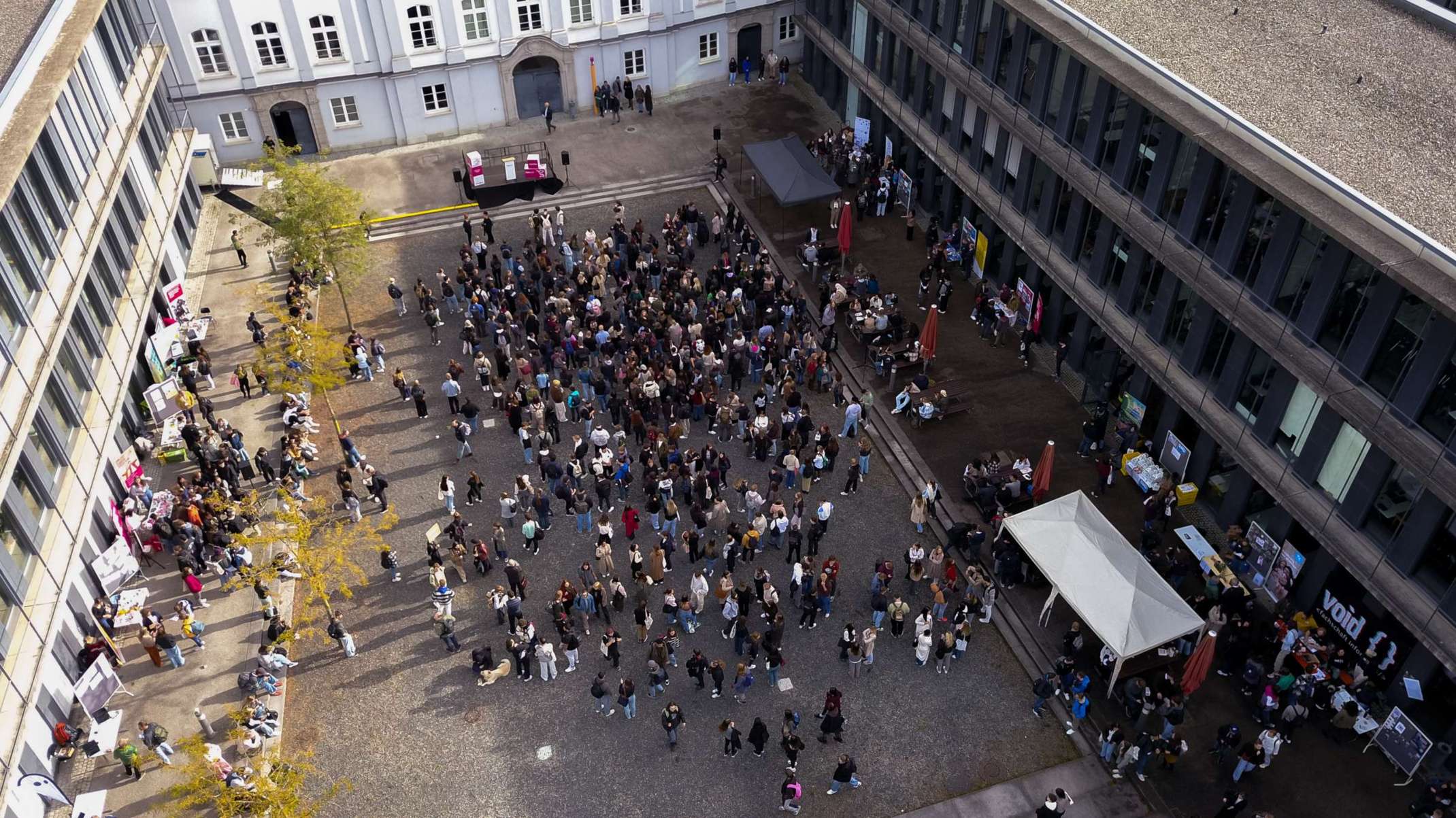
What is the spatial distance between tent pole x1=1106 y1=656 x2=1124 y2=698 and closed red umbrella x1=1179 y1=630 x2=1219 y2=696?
1.38 metres

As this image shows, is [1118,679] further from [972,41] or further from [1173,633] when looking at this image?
[972,41]

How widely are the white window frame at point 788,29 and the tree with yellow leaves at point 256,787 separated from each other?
128 ft

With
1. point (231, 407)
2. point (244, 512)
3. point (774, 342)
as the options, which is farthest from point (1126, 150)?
point (231, 407)

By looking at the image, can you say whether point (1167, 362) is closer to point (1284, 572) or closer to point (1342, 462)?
point (1342, 462)

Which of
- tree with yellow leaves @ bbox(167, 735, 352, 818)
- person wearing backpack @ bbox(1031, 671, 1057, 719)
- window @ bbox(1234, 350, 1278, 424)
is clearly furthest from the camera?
window @ bbox(1234, 350, 1278, 424)

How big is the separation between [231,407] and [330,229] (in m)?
6.37

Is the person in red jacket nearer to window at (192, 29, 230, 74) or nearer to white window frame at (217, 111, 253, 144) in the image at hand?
white window frame at (217, 111, 253, 144)

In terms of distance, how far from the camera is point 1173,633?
80.1 feet

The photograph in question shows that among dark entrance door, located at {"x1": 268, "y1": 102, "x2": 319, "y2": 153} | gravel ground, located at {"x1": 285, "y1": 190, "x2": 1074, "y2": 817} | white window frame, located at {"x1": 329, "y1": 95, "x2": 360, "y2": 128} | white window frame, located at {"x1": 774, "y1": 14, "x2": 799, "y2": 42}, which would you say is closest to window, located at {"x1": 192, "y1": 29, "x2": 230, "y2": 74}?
dark entrance door, located at {"x1": 268, "y1": 102, "x2": 319, "y2": 153}

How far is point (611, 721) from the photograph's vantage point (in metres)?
25.4

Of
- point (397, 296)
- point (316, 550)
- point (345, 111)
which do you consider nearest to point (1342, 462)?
point (316, 550)

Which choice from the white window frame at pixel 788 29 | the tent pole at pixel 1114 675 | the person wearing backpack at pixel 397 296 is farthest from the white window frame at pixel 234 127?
the tent pole at pixel 1114 675

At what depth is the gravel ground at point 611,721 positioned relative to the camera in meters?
24.0

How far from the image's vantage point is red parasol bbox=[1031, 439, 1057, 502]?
28.4 m
